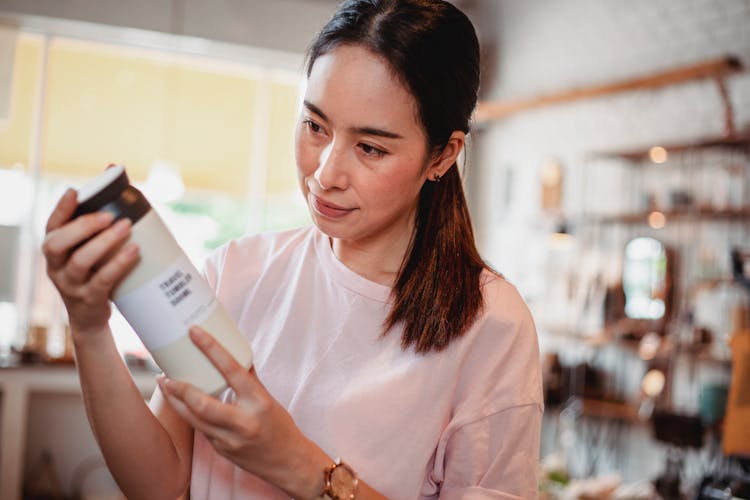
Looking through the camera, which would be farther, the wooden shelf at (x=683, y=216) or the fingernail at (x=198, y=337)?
the wooden shelf at (x=683, y=216)

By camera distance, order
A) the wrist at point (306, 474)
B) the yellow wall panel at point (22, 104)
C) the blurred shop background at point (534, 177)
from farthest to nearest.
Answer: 1. the yellow wall panel at point (22, 104)
2. the blurred shop background at point (534, 177)
3. the wrist at point (306, 474)

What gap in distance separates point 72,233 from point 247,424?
260mm

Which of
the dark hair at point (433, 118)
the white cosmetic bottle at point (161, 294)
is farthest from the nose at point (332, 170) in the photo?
the white cosmetic bottle at point (161, 294)

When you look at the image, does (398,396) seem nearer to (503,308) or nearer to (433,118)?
(503,308)

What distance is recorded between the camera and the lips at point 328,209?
1.05m

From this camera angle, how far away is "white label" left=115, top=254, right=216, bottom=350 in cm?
83

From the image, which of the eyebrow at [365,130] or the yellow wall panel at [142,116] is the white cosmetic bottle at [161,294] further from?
the yellow wall panel at [142,116]

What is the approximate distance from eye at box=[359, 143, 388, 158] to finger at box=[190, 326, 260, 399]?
0.33m

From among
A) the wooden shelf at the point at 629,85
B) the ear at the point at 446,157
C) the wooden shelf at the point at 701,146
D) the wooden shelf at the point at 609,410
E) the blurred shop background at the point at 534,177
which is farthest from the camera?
the wooden shelf at the point at 609,410

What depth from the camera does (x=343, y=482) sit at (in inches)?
38.8

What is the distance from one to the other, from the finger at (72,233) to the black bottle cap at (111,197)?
0.04ft

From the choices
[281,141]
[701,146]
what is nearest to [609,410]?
[701,146]

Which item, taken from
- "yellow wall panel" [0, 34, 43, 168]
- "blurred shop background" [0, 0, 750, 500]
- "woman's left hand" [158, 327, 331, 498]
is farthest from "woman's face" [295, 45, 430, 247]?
"yellow wall panel" [0, 34, 43, 168]

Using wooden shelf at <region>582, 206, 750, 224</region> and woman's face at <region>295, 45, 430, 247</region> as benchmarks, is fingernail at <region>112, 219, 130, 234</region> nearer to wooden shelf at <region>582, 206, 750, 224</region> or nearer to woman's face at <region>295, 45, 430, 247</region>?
woman's face at <region>295, 45, 430, 247</region>
